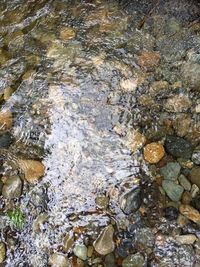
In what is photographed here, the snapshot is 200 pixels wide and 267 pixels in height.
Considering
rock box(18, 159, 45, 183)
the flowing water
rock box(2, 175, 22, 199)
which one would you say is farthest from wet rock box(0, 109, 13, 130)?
rock box(2, 175, 22, 199)

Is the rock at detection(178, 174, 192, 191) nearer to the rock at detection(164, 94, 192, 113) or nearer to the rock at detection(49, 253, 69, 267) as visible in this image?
the rock at detection(164, 94, 192, 113)

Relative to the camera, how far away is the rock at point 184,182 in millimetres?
3135

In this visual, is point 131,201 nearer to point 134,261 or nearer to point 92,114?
point 134,261

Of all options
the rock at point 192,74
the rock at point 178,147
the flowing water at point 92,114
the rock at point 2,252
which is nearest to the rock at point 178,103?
the flowing water at point 92,114

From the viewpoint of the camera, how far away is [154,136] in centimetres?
345

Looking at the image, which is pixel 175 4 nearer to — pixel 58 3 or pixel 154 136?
pixel 58 3

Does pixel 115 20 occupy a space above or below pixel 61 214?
above

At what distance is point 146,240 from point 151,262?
172 mm

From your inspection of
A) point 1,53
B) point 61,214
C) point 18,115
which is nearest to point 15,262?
point 61,214

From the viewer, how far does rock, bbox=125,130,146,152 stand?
343cm

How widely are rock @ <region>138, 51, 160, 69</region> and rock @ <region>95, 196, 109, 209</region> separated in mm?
1519

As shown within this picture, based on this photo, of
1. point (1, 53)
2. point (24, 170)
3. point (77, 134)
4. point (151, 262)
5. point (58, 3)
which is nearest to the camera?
point (151, 262)

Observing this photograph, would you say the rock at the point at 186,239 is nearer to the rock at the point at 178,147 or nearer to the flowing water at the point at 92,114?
the flowing water at the point at 92,114

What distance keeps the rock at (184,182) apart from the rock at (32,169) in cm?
123
